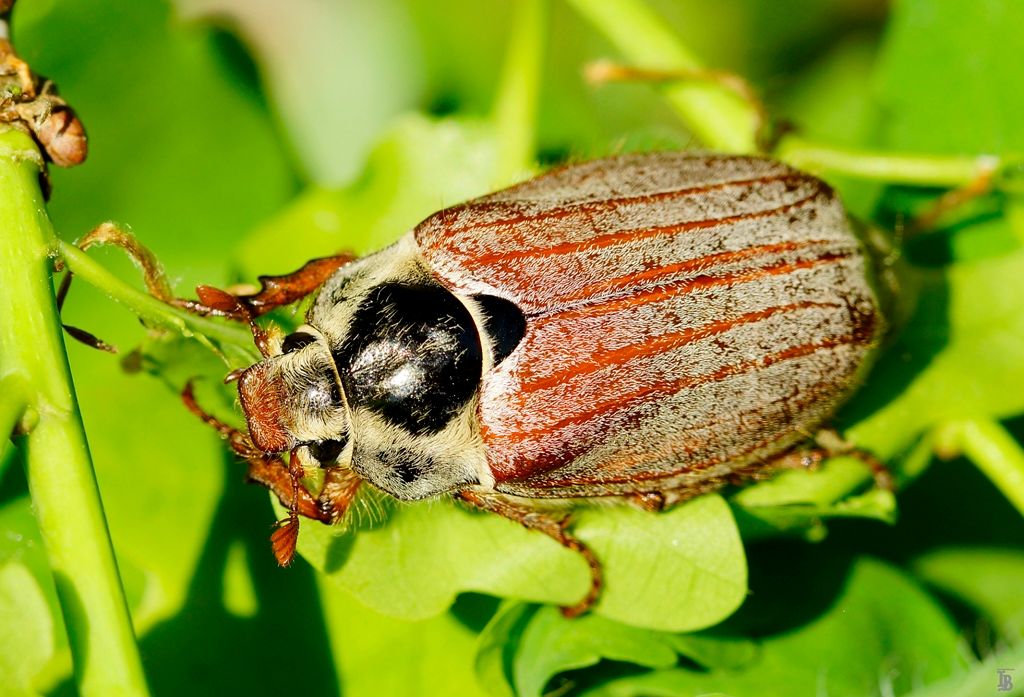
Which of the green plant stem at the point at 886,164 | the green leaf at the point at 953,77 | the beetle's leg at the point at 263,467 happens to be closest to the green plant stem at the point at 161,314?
the beetle's leg at the point at 263,467

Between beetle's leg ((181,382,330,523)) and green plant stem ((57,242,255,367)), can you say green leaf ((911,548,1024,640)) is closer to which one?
beetle's leg ((181,382,330,523))

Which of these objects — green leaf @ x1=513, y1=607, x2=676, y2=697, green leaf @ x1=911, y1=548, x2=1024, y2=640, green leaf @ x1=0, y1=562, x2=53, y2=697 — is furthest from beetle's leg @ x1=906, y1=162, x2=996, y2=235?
green leaf @ x1=0, y1=562, x2=53, y2=697

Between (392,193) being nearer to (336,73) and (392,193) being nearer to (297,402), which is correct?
(297,402)

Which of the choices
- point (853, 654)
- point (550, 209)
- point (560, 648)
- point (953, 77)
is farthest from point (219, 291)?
point (953, 77)

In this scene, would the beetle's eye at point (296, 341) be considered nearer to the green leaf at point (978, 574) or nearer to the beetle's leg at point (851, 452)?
the beetle's leg at point (851, 452)

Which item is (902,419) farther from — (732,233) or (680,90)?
(680,90)
